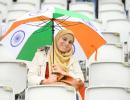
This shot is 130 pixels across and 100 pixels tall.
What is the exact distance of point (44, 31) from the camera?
540cm

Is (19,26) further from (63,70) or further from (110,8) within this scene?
(110,8)

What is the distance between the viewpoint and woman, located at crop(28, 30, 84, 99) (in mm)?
5051

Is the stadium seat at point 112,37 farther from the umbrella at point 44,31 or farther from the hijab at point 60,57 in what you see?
the hijab at point 60,57

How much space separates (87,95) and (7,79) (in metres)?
1.10

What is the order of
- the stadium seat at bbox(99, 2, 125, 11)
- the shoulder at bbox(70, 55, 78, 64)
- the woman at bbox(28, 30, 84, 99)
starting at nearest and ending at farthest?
the woman at bbox(28, 30, 84, 99)
the shoulder at bbox(70, 55, 78, 64)
the stadium seat at bbox(99, 2, 125, 11)

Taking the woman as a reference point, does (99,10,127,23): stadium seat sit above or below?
above

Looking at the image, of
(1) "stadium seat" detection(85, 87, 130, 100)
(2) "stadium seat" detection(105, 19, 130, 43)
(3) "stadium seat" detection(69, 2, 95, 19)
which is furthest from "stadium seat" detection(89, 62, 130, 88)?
(3) "stadium seat" detection(69, 2, 95, 19)

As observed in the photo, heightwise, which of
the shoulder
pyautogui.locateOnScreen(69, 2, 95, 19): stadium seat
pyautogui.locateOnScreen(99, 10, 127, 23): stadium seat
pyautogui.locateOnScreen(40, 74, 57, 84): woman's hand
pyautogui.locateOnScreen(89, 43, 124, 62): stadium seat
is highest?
pyautogui.locateOnScreen(69, 2, 95, 19): stadium seat

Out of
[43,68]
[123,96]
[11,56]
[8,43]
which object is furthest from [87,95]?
[11,56]

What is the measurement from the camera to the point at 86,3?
8742mm

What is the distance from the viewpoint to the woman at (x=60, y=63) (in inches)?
199

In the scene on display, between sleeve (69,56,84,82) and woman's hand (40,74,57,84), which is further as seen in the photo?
sleeve (69,56,84,82)

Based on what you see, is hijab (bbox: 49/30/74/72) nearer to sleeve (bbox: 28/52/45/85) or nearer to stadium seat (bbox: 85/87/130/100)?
sleeve (bbox: 28/52/45/85)

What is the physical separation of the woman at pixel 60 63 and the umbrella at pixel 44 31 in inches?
5.5
